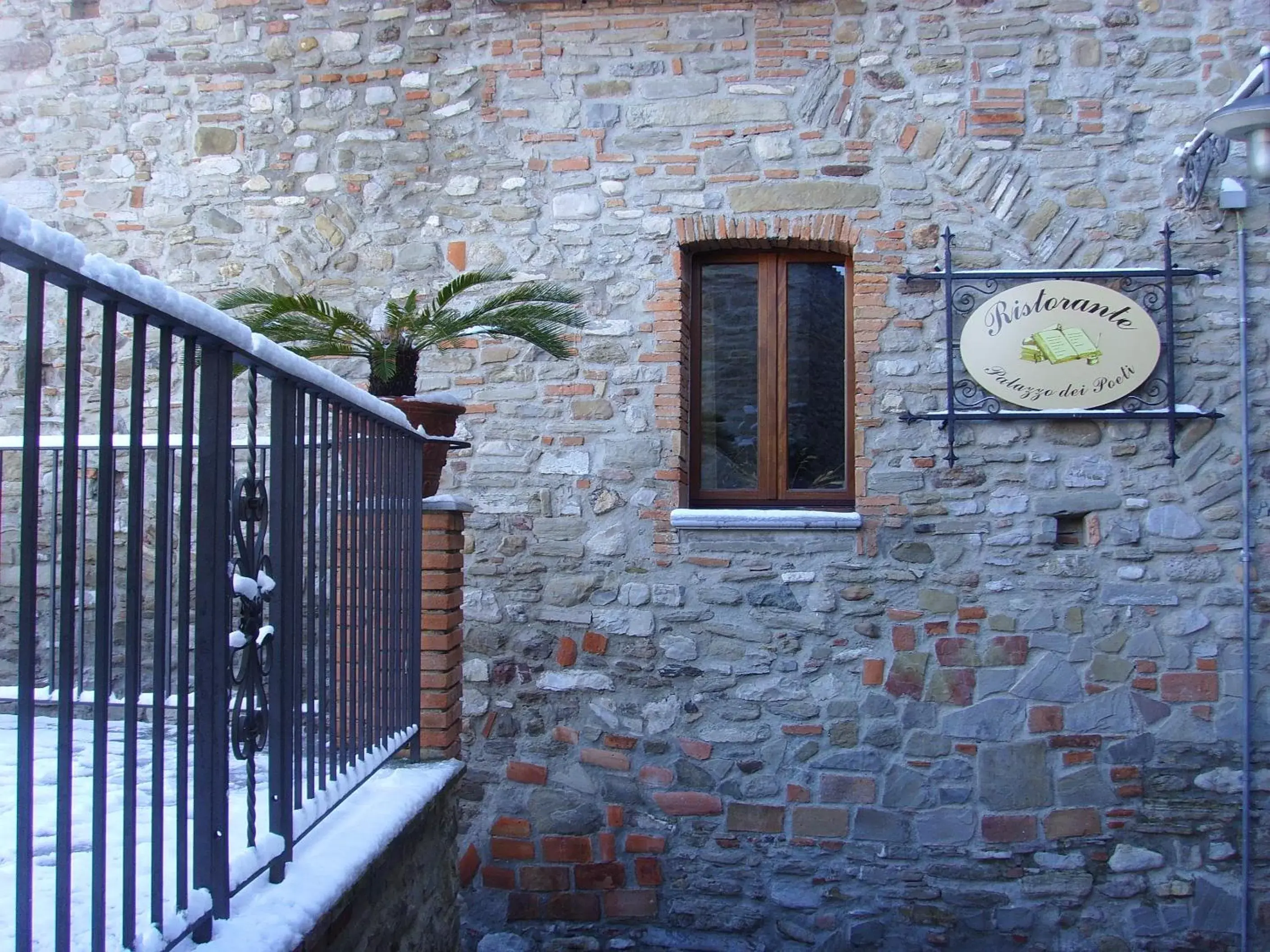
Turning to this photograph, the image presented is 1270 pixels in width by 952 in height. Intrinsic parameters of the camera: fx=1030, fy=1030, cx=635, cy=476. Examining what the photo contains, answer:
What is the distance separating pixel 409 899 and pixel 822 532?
2637mm

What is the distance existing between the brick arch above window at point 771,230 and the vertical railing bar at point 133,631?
141 inches

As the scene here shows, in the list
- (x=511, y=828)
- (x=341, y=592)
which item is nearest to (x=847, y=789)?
(x=511, y=828)

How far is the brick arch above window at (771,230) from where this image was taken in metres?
4.78

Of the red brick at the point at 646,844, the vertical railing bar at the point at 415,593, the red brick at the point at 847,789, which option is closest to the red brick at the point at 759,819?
the red brick at the point at 847,789

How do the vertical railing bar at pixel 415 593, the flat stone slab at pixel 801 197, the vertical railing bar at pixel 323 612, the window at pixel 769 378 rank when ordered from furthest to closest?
1. the window at pixel 769 378
2. the flat stone slab at pixel 801 197
3. the vertical railing bar at pixel 415 593
4. the vertical railing bar at pixel 323 612

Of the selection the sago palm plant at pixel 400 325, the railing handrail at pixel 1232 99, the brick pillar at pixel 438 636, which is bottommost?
the brick pillar at pixel 438 636

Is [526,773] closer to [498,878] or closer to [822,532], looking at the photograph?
[498,878]

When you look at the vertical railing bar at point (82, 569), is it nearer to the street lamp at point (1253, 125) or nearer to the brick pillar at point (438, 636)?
the brick pillar at point (438, 636)

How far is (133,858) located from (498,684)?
11.1 ft

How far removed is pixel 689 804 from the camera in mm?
4633

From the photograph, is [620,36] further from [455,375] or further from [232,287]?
[232,287]

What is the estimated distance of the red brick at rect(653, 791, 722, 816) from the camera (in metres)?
4.63

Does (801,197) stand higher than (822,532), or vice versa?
(801,197)

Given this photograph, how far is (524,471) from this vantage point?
4.86 metres
